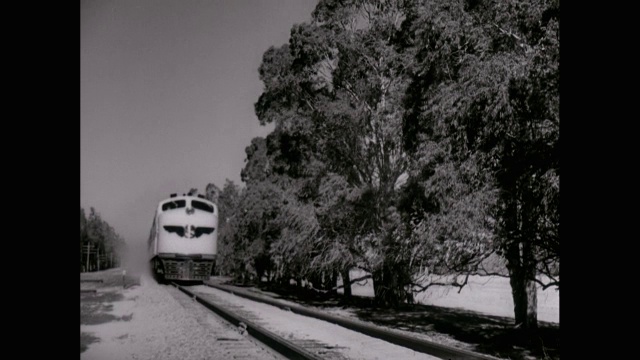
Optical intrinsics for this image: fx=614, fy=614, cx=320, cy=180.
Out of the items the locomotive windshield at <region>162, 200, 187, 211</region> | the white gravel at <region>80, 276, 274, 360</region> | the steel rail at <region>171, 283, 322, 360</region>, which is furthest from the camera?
the locomotive windshield at <region>162, 200, 187, 211</region>

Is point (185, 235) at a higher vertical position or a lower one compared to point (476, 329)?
higher

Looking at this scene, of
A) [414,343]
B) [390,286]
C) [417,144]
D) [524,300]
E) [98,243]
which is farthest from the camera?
[98,243]

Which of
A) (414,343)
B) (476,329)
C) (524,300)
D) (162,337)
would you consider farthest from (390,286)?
(414,343)

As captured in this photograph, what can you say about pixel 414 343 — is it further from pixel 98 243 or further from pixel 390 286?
pixel 98 243

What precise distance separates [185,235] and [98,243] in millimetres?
34562

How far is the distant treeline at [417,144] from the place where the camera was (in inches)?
338

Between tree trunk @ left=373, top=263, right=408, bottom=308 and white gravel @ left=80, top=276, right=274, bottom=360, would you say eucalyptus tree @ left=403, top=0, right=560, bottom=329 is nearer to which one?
white gravel @ left=80, top=276, right=274, bottom=360

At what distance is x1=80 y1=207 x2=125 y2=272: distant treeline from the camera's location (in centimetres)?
4754

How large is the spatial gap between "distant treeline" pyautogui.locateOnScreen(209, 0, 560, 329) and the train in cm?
172

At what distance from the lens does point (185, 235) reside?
23281 mm

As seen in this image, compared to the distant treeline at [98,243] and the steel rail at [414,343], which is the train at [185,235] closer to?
the steel rail at [414,343]

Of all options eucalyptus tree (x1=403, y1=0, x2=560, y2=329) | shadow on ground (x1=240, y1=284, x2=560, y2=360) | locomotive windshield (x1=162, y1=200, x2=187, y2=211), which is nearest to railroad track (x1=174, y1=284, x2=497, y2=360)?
shadow on ground (x1=240, y1=284, x2=560, y2=360)

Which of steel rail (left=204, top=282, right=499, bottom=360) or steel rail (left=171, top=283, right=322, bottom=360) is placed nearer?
steel rail (left=204, top=282, right=499, bottom=360)
